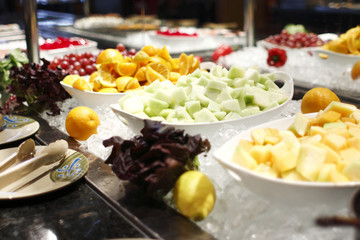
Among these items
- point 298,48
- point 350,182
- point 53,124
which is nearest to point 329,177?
point 350,182

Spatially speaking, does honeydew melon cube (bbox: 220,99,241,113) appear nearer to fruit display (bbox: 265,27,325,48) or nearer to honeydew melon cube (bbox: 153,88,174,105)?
honeydew melon cube (bbox: 153,88,174,105)

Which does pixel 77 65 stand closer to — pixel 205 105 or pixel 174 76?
pixel 174 76

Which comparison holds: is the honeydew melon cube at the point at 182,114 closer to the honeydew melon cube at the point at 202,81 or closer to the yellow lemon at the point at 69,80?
the honeydew melon cube at the point at 202,81

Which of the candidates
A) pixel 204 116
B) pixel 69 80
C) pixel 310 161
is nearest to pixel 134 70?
pixel 69 80

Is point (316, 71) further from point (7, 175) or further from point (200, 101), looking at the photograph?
point (7, 175)

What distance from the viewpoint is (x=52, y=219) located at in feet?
2.99

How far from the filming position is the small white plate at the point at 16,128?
1.39 metres

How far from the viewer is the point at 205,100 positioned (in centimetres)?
117

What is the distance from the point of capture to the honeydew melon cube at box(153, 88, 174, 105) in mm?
1161

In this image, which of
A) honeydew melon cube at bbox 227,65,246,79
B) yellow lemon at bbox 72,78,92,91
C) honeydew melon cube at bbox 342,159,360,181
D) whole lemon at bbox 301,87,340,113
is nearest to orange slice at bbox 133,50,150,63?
yellow lemon at bbox 72,78,92,91

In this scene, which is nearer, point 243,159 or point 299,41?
point 243,159

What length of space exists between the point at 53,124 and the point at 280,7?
614 cm

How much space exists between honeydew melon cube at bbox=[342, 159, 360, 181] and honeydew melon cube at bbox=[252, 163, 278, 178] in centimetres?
14

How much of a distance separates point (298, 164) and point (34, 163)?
70 centimetres
